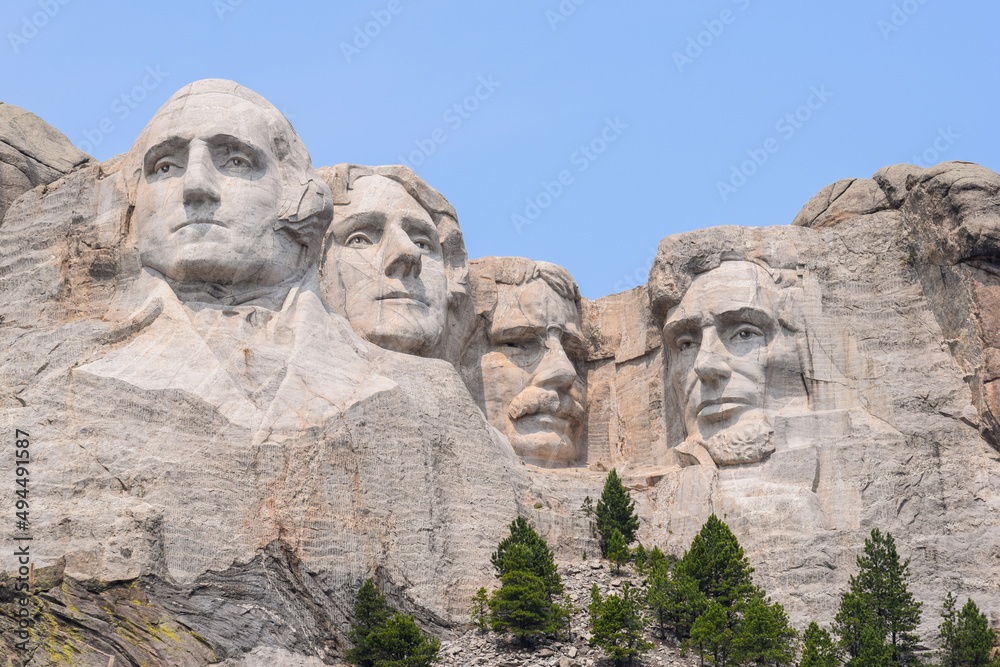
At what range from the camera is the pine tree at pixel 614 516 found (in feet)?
74.9

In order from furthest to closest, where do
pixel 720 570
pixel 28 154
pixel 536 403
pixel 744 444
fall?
pixel 28 154, pixel 536 403, pixel 744 444, pixel 720 570

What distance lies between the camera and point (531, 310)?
2561 centimetres

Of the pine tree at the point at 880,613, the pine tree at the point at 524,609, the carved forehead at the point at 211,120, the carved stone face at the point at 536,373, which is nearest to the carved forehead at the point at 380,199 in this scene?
the carved stone face at the point at 536,373

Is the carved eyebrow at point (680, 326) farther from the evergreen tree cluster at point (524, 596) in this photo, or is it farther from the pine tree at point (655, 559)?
the evergreen tree cluster at point (524, 596)

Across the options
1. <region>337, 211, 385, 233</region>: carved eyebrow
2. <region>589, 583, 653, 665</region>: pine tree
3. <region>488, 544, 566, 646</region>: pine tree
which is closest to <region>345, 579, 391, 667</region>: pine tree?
<region>488, 544, 566, 646</region>: pine tree

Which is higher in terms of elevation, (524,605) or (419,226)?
(419,226)

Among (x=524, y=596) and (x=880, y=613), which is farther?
(x=880, y=613)

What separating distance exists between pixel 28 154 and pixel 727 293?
29.3 feet

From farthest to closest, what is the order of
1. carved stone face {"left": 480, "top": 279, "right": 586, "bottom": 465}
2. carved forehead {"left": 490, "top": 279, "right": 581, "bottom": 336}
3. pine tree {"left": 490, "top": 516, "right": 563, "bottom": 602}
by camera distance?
carved forehead {"left": 490, "top": 279, "right": 581, "bottom": 336}
carved stone face {"left": 480, "top": 279, "right": 586, "bottom": 465}
pine tree {"left": 490, "top": 516, "right": 563, "bottom": 602}

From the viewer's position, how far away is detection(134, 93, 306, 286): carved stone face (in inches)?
860

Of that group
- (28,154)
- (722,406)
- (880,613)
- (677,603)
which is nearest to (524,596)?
(677,603)

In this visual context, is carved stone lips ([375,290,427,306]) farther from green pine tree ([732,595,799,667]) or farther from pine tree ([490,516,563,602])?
green pine tree ([732,595,799,667])

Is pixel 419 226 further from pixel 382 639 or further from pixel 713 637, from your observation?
pixel 713 637

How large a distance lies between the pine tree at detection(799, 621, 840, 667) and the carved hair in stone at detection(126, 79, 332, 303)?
22.4 feet
